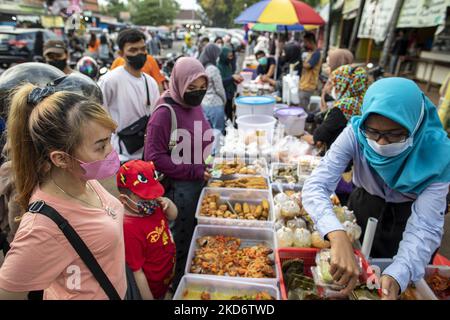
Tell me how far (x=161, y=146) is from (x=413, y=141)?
1.62m

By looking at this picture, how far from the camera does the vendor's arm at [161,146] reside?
2126 millimetres

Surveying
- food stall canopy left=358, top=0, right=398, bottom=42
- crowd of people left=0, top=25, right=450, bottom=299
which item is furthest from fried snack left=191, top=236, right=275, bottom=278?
food stall canopy left=358, top=0, right=398, bottom=42

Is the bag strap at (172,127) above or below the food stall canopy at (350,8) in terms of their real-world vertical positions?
below

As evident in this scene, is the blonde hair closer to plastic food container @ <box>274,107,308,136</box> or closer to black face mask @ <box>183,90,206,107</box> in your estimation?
black face mask @ <box>183,90,206,107</box>

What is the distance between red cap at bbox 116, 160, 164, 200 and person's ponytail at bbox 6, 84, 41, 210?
0.57m

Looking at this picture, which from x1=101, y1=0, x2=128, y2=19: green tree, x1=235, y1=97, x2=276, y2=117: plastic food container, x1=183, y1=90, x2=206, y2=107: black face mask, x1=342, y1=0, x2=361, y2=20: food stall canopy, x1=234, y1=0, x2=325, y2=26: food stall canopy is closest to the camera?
x1=183, y1=90, x2=206, y2=107: black face mask

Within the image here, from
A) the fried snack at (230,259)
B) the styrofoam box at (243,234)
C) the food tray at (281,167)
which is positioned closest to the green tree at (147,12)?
the food tray at (281,167)

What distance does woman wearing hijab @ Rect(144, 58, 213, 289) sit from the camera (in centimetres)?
215

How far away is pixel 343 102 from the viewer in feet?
9.22

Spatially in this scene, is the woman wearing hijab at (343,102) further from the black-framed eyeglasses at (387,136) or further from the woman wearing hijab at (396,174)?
the black-framed eyeglasses at (387,136)

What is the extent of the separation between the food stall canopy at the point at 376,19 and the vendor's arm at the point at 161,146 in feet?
21.2

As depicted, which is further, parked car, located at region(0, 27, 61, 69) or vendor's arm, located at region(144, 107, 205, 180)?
parked car, located at region(0, 27, 61, 69)

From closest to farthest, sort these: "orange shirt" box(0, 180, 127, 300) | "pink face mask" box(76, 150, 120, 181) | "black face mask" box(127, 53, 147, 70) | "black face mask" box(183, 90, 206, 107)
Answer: "orange shirt" box(0, 180, 127, 300)
"pink face mask" box(76, 150, 120, 181)
"black face mask" box(183, 90, 206, 107)
"black face mask" box(127, 53, 147, 70)
